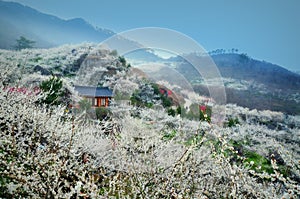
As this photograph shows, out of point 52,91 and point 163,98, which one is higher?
point 52,91

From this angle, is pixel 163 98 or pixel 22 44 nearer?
pixel 163 98

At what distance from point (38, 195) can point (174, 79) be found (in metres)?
17.9

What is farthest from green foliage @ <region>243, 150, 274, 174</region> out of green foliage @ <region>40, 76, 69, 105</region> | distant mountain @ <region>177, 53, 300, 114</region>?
distant mountain @ <region>177, 53, 300, 114</region>

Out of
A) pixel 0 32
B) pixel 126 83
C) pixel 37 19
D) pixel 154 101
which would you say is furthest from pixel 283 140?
pixel 37 19

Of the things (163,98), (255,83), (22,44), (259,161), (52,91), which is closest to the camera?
(259,161)

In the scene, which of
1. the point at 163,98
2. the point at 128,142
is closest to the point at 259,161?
the point at 128,142

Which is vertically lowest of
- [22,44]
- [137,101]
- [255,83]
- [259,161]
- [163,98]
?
[259,161]

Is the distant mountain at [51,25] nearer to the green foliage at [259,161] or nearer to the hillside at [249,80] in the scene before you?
the hillside at [249,80]

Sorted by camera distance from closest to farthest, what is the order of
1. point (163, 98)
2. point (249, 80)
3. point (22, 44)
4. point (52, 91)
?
1. point (52, 91)
2. point (163, 98)
3. point (22, 44)
4. point (249, 80)

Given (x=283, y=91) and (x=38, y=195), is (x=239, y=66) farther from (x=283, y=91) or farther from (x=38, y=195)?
(x=38, y=195)

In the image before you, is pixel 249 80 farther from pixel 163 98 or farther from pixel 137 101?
pixel 137 101

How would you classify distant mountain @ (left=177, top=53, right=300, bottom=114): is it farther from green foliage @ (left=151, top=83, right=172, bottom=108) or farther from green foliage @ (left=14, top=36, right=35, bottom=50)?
green foliage @ (left=14, top=36, right=35, bottom=50)

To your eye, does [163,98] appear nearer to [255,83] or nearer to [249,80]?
[255,83]

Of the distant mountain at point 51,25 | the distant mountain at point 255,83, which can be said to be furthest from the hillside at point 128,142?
the distant mountain at point 51,25
